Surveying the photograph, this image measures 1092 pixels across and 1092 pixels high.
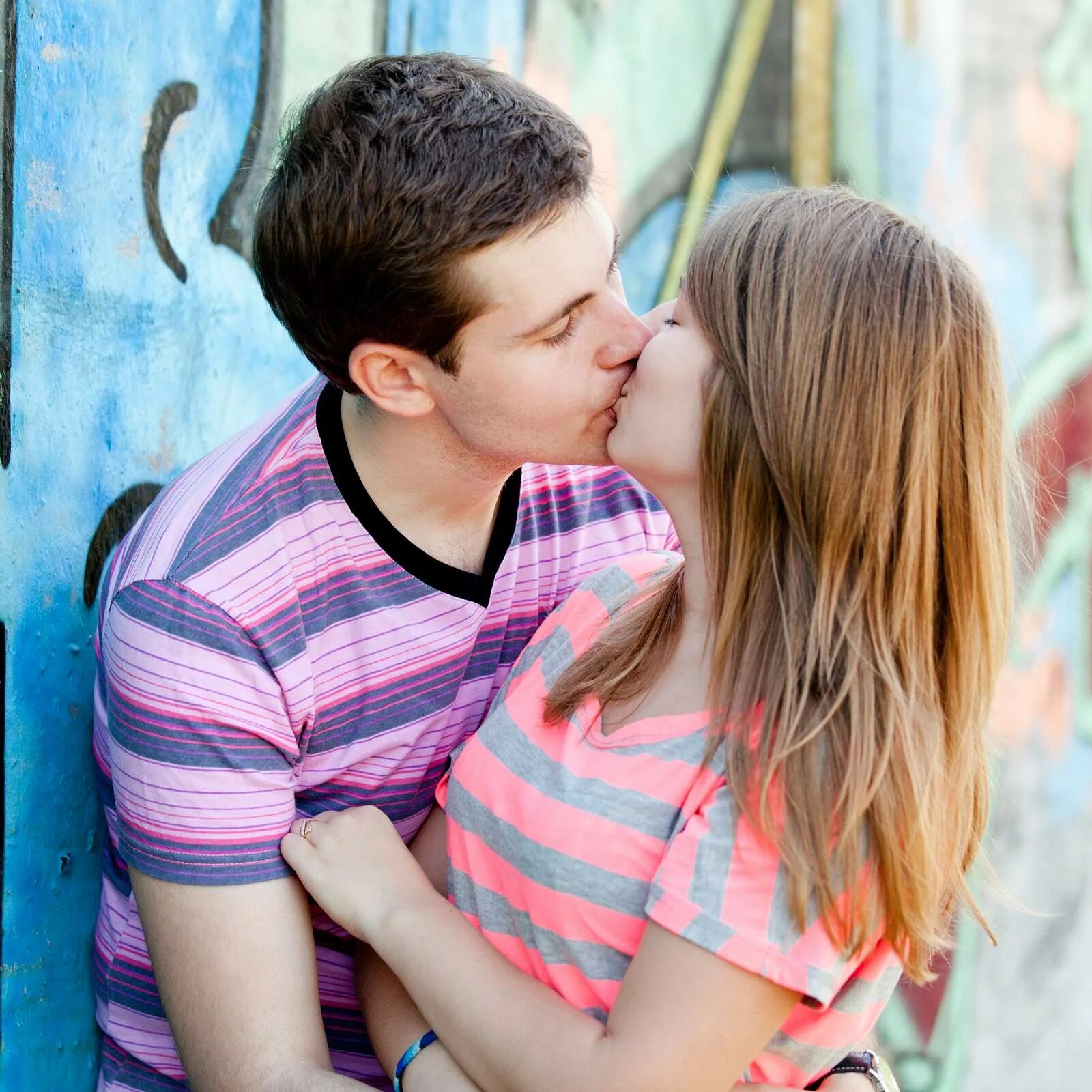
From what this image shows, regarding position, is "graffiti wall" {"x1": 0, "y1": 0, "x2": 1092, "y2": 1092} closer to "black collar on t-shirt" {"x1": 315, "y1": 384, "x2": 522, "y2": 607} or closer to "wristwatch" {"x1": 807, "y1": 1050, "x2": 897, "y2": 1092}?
"wristwatch" {"x1": 807, "y1": 1050, "x2": 897, "y2": 1092}

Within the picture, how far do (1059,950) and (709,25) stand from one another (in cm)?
382

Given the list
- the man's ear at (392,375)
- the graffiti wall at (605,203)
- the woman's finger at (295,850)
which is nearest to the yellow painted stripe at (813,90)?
the graffiti wall at (605,203)

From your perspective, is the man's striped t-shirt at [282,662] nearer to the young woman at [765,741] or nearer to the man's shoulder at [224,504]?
the man's shoulder at [224,504]

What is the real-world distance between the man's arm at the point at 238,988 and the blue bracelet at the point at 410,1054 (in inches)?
2.6

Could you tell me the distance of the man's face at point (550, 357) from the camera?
6.54 ft

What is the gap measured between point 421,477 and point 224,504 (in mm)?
352

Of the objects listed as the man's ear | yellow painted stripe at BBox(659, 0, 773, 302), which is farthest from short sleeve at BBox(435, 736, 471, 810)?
yellow painted stripe at BBox(659, 0, 773, 302)

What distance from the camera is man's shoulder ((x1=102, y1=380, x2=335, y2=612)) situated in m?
1.79

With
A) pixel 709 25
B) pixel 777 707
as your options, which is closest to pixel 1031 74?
pixel 709 25

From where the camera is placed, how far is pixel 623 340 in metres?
2.01

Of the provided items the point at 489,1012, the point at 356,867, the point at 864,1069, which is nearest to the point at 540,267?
the point at 356,867

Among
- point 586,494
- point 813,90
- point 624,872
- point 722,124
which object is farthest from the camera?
point 813,90

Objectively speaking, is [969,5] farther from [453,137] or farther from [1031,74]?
[453,137]

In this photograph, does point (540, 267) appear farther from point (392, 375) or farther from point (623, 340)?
point (392, 375)
